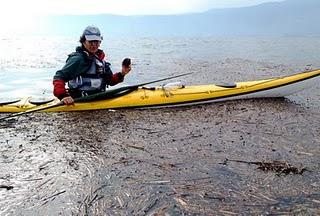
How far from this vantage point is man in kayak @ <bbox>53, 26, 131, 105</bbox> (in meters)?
8.07

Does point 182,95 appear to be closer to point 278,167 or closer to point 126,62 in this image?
point 126,62

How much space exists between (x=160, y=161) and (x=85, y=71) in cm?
379

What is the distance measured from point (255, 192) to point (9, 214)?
9.46 ft

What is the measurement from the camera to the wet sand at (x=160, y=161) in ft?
14.1

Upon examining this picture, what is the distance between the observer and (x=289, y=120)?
7820mm

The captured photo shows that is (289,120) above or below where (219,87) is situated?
below

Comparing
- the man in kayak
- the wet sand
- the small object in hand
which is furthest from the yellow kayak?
the small object in hand

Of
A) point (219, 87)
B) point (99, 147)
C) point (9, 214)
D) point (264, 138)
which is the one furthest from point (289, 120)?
point (9, 214)

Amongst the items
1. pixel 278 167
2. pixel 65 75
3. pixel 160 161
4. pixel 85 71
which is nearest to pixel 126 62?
pixel 85 71

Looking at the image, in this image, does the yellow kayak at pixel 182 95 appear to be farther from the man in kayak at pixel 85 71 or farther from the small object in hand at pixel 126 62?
the small object in hand at pixel 126 62

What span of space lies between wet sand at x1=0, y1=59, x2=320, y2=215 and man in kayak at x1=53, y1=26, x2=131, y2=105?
0.61m

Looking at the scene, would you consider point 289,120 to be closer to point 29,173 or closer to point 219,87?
point 219,87

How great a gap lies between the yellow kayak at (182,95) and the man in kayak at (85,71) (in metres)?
0.41

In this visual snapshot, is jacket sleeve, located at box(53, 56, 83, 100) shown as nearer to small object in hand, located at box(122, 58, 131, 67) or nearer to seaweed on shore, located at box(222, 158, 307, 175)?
small object in hand, located at box(122, 58, 131, 67)
